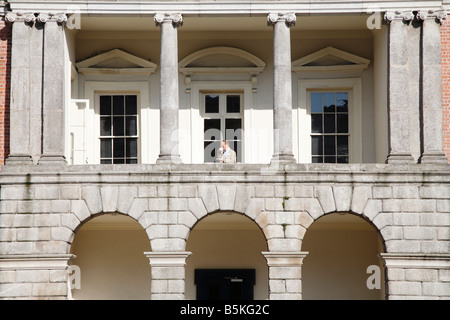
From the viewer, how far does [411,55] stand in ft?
77.5

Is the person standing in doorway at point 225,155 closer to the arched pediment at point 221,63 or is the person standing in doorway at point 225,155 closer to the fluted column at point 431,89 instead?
the arched pediment at point 221,63

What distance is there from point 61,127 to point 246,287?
6210mm

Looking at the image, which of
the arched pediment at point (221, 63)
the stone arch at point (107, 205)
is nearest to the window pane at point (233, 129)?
the arched pediment at point (221, 63)

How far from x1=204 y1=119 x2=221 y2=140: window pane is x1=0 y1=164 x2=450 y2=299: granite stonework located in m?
2.75

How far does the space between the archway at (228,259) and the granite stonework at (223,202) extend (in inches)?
118

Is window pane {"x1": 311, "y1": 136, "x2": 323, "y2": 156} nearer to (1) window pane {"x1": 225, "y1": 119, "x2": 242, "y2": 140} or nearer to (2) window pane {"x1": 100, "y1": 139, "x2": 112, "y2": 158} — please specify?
(1) window pane {"x1": 225, "y1": 119, "x2": 242, "y2": 140}

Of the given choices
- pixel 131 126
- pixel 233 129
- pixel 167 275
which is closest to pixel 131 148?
A: pixel 131 126

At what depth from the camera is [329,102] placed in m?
25.8

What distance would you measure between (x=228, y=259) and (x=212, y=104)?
381 centimetres

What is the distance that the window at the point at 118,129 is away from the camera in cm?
2562

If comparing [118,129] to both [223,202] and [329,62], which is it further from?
[329,62]
